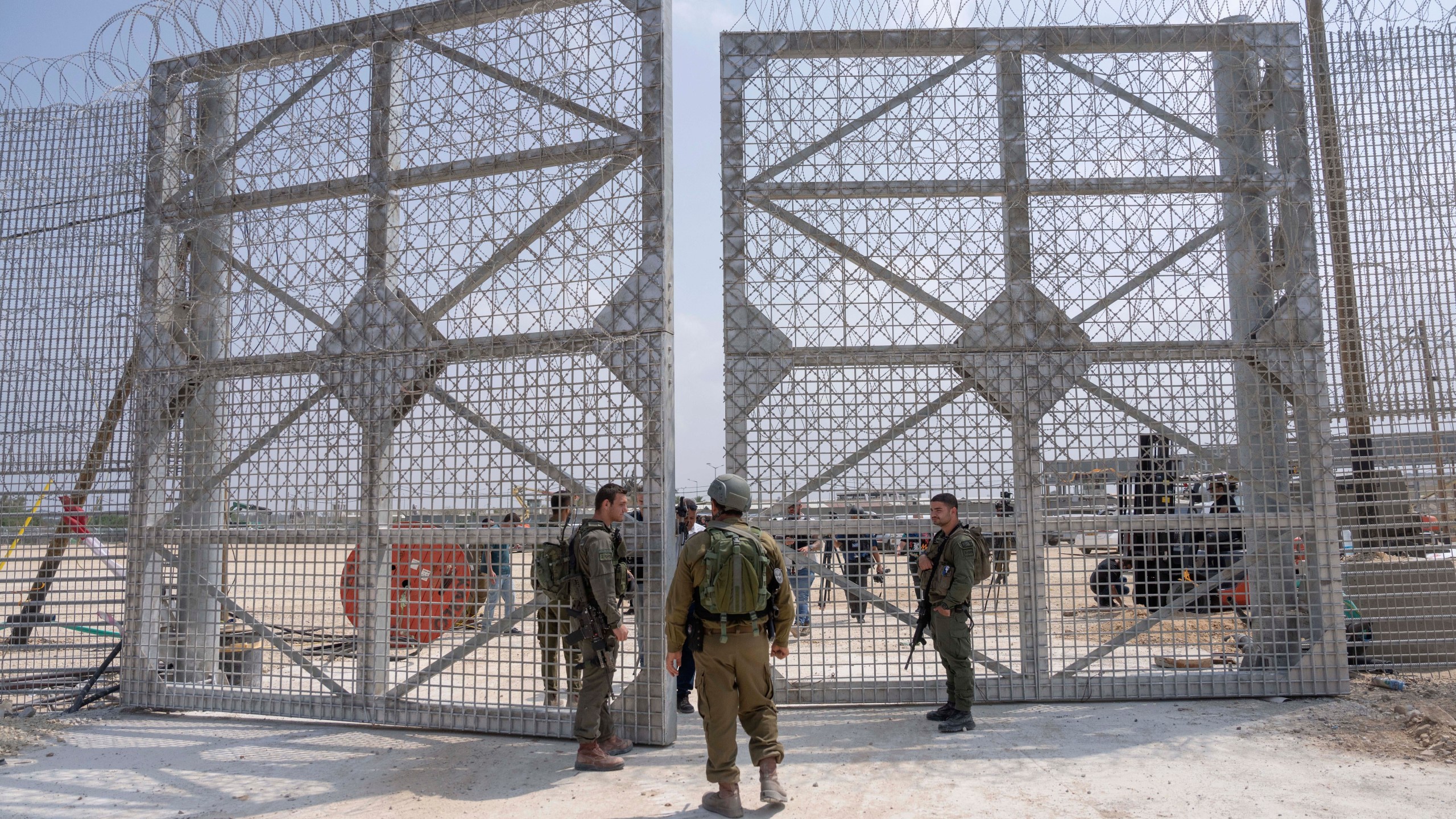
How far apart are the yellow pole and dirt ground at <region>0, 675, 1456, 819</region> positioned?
1.76 metres

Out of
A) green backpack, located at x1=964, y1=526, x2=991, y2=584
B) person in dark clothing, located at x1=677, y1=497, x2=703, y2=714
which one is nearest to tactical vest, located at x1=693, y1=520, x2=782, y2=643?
person in dark clothing, located at x1=677, y1=497, x2=703, y2=714

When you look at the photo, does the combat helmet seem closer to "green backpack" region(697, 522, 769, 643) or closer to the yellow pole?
"green backpack" region(697, 522, 769, 643)

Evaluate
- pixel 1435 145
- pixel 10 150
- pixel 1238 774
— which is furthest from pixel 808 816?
pixel 10 150

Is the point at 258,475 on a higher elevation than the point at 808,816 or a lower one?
higher

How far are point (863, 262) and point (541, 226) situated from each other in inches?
90.8

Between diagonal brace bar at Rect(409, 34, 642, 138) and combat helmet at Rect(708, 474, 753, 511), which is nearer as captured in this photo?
combat helmet at Rect(708, 474, 753, 511)

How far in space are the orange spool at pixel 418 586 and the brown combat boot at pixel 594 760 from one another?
3.94 ft

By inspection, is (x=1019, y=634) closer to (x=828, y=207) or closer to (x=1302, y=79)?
(x=828, y=207)

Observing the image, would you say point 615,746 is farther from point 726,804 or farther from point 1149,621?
point 1149,621

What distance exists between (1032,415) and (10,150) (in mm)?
8885

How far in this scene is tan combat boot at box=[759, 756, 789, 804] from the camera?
414cm

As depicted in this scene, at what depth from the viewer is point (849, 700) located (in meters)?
5.89

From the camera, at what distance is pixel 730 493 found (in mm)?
4492

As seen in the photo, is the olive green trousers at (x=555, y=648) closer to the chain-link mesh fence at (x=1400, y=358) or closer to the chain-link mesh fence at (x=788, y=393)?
the chain-link mesh fence at (x=788, y=393)
